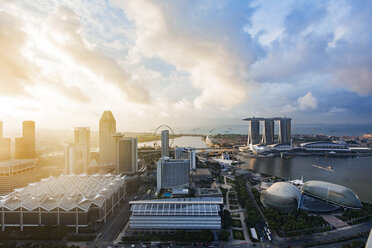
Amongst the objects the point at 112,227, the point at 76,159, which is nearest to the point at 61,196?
the point at 112,227

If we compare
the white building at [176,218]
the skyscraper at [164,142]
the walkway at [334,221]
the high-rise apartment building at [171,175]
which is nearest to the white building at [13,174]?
the high-rise apartment building at [171,175]

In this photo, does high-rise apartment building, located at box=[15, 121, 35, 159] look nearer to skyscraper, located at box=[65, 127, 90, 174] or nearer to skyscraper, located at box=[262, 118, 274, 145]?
skyscraper, located at box=[65, 127, 90, 174]

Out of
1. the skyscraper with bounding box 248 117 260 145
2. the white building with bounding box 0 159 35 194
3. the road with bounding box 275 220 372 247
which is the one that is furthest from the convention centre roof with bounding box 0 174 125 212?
the skyscraper with bounding box 248 117 260 145

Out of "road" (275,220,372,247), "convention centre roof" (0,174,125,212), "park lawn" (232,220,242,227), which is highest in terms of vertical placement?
"convention centre roof" (0,174,125,212)

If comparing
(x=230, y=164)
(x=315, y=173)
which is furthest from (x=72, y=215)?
(x=315, y=173)

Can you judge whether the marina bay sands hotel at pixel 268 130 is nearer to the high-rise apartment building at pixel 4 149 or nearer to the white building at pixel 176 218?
the white building at pixel 176 218

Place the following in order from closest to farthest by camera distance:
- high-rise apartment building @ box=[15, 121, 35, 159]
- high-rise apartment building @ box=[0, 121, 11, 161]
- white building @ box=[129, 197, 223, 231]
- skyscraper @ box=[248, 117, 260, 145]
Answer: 1. white building @ box=[129, 197, 223, 231]
2. high-rise apartment building @ box=[0, 121, 11, 161]
3. high-rise apartment building @ box=[15, 121, 35, 159]
4. skyscraper @ box=[248, 117, 260, 145]

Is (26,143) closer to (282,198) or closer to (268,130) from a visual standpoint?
(282,198)
